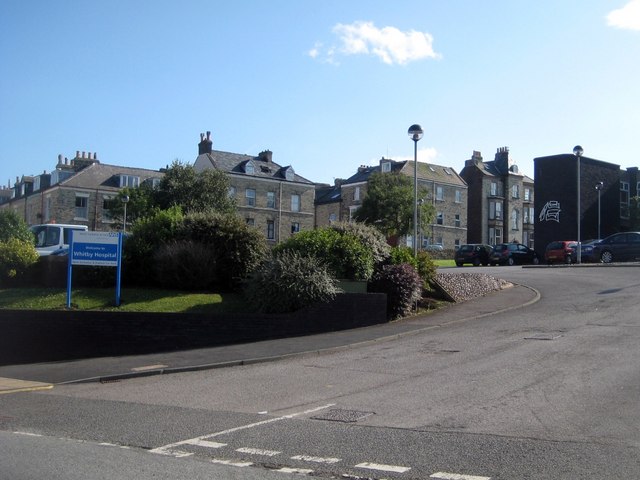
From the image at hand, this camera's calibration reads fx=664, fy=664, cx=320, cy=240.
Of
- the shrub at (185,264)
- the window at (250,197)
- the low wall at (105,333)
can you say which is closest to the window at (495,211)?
the window at (250,197)

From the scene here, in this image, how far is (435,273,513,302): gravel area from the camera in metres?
21.5

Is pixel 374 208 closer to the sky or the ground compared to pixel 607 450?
closer to the sky

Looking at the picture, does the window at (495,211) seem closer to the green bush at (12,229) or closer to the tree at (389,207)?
the tree at (389,207)

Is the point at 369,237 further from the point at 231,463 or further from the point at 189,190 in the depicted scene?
the point at 189,190

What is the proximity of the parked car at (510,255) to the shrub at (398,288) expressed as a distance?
25.6m

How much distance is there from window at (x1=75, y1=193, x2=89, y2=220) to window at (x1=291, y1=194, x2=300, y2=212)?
19.3 metres

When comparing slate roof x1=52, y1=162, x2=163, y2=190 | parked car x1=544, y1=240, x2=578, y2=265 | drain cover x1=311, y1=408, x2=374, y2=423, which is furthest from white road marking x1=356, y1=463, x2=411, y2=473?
slate roof x1=52, y1=162, x2=163, y2=190

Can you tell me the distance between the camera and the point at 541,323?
16531 millimetres

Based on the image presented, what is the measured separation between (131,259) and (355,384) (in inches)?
432

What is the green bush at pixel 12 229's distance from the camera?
23453mm

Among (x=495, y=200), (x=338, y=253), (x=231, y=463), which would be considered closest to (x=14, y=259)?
(x=338, y=253)

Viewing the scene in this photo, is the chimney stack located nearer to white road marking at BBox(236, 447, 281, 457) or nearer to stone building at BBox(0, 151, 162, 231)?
stone building at BBox(0, 151, 162, 231)

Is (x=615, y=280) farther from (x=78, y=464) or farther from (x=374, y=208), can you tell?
(x=374, y=208)

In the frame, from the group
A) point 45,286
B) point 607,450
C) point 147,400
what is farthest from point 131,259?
point 607,450
